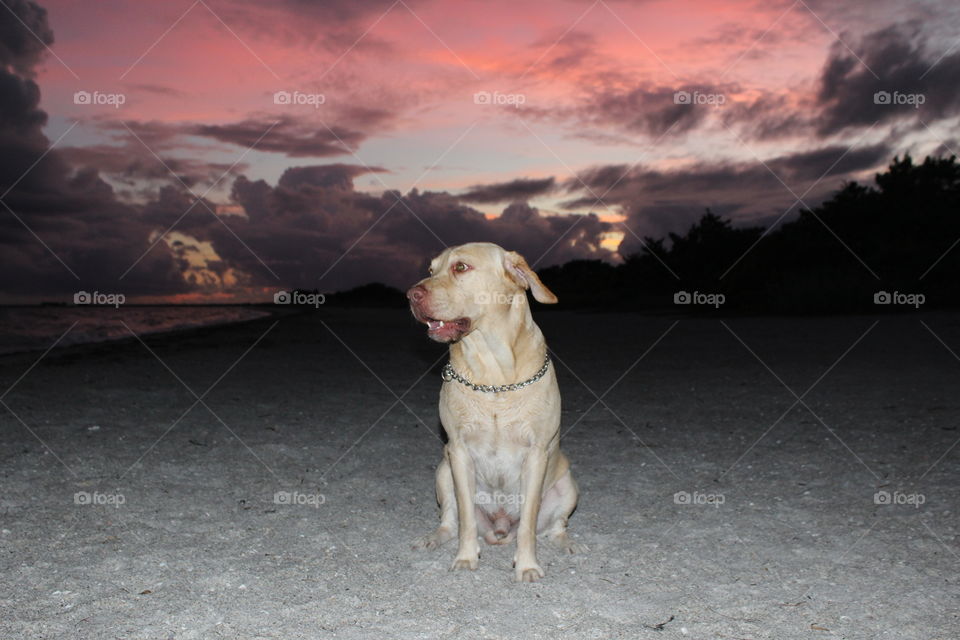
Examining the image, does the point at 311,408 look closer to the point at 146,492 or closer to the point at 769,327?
the point at 146,492

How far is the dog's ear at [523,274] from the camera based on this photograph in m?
3.85

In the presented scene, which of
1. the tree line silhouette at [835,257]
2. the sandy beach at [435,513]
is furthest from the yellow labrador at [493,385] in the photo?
the tree line silhouette at [835,257]

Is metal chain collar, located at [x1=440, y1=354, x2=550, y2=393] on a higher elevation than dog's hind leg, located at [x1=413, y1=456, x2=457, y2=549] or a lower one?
higher

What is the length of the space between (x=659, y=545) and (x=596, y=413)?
13.6ft

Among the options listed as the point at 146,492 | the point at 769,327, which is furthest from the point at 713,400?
the point at 769,327

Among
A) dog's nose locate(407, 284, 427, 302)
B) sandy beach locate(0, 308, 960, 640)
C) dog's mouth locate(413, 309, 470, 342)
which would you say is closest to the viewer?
sandy beach locate(0, 308, 960, 640)

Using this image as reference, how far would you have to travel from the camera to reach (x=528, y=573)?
372 centimetres

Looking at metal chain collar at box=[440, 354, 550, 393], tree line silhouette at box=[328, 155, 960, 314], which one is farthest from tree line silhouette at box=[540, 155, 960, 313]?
metal chain collar at box=[440, 354, 550, 393]

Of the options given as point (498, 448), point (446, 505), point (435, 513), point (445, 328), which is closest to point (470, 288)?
point (445, 328)

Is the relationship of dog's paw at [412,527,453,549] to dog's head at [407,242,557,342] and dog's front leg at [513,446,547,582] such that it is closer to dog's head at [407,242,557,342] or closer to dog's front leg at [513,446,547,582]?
dog's front leg at [513,446,547,582]

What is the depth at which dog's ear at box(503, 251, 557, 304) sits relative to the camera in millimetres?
3846

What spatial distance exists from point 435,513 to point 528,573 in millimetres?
1277

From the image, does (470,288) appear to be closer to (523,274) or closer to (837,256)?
(523,274)

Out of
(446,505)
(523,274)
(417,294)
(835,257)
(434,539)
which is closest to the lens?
(417,294)
